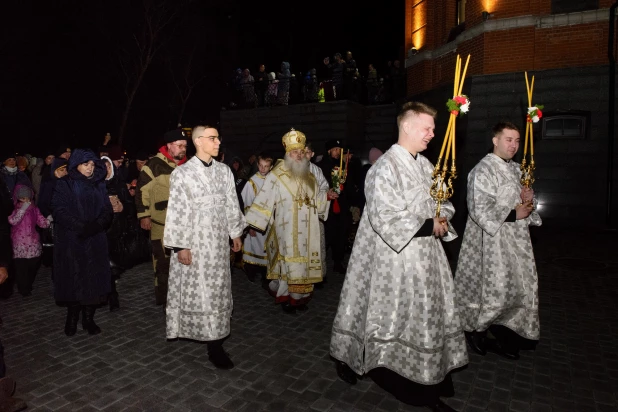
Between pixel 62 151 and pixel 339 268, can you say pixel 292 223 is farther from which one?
pixel 62 151

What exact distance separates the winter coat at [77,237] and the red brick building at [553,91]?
26.5 ft

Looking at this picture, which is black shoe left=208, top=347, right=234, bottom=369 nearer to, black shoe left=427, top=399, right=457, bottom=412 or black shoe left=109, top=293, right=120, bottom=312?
black shoe left=427, top=399, right=457, bottom=412

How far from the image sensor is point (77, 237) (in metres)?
4.93

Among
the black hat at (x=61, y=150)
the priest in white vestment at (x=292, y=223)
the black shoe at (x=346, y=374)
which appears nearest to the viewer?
the black shoe at (x=346, y=374)

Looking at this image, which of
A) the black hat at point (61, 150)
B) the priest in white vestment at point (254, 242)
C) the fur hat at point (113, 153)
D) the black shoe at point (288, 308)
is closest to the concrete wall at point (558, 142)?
the priest in white vestment at point (254, 242)

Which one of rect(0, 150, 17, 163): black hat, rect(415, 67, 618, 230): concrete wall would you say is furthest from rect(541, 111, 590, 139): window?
rect(0, 150, 17, 163): black hat

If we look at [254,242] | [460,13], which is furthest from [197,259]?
[460,13]

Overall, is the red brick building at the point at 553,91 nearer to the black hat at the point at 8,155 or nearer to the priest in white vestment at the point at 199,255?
the priest in white vestment at the point at 199,255

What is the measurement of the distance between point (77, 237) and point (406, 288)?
3660mm

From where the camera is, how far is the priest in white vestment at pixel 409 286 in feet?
10.9

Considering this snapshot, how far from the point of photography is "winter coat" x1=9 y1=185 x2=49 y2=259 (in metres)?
6.65

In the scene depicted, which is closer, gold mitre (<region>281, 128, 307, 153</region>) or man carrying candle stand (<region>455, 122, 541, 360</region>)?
man carrying candle stand (<region>455, 122, 541, 360</region>)

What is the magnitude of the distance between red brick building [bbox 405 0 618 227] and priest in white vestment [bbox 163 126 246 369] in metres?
7.56

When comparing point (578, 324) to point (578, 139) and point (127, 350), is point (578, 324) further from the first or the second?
point (578, 139)
